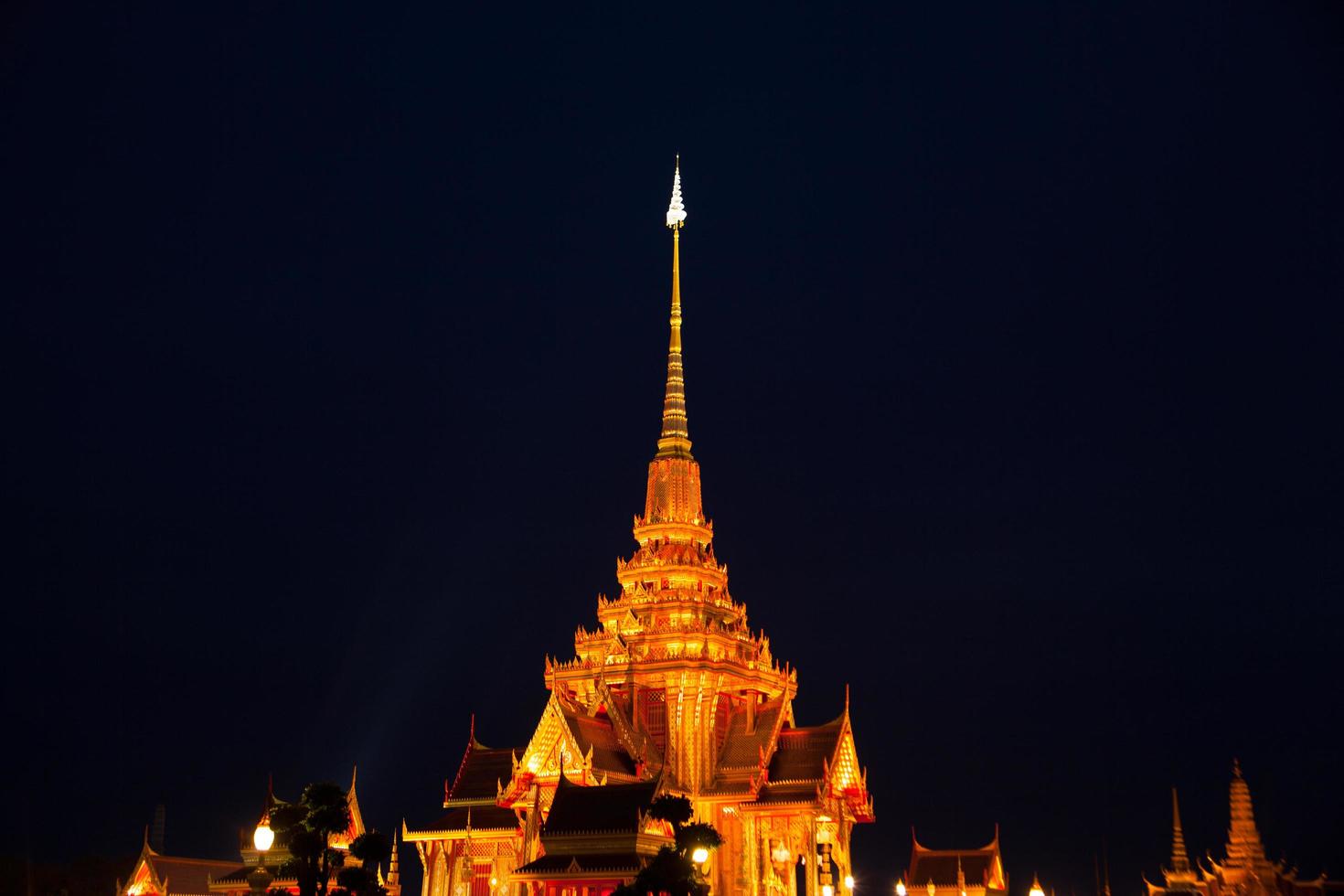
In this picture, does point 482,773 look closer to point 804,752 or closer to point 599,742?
point 599,742

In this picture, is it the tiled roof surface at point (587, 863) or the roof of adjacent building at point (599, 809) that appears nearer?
the tiled roof surface at point (587, 863)

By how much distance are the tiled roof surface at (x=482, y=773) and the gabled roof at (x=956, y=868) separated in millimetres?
17273

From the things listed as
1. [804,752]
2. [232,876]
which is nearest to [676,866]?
[804,752]

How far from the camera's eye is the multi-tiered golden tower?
56.1 metres

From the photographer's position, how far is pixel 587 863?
47156 millimetres

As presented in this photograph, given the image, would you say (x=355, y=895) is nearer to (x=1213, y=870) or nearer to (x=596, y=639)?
(x=596, y=639)

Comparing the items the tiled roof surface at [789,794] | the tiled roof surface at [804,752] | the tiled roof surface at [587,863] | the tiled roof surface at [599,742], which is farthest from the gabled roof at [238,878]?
the tiled roof surface at [804,752]

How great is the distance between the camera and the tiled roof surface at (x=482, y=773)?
5822 centimetres

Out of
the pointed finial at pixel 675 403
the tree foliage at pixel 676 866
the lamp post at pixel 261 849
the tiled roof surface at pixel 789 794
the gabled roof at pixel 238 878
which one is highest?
the pointed finial at pixel 675 403

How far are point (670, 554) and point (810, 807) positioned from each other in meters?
12.9

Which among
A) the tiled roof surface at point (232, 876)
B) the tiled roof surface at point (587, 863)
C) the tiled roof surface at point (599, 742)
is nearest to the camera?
the tiled roof surface at point (587, 863)

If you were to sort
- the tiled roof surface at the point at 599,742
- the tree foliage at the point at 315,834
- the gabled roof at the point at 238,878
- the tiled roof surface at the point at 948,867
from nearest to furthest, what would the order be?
the tree foliage at the point at 315,834 → the gabled roof at the point at 238,878 → the tiled roof surface at the point at 599,742 → the tiled roof surface at the point at 948,867

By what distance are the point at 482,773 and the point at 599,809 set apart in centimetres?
1148

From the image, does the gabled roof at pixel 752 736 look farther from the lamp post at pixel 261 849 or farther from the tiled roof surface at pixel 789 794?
the lamp post at pixel 261 849
